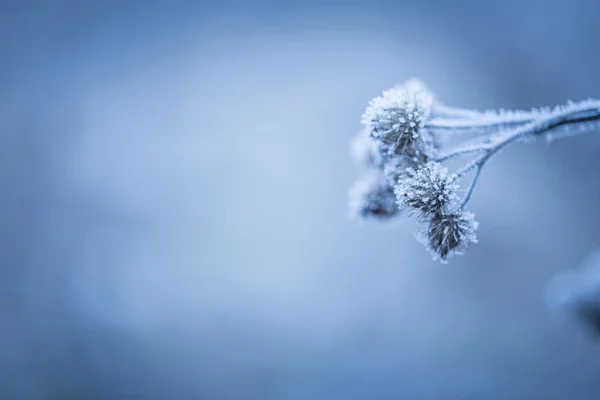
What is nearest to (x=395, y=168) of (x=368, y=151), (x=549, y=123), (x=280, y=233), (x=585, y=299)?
(x=368, y=151)

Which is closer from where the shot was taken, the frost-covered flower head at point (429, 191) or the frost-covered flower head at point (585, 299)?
the frost-covered flower head at point (429, 191)

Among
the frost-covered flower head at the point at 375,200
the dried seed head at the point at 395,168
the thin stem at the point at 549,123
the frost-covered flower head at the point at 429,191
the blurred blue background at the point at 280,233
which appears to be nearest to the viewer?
the thin stem at the point at 549,123

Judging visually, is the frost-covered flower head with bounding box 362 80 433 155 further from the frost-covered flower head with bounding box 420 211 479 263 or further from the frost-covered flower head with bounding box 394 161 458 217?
the frost-covered flower head with bounding box 420 211 479 263

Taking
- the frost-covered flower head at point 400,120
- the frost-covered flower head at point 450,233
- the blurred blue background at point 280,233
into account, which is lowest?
the frost-covered flower head at point 450,233

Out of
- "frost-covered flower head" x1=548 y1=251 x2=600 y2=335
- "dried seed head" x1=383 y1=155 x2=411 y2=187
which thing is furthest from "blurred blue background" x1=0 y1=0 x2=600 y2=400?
"dried seed head" x1=383 y1=155 x2=411 y2=187

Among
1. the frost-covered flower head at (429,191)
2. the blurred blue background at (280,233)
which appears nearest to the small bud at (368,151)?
the frost-covered flower head at (429,191)

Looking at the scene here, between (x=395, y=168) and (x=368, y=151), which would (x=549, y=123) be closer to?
(x=395, y=168)

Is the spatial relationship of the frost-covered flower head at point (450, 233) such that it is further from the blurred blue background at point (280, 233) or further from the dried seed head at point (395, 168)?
the blurred blue background at point (280, 233)

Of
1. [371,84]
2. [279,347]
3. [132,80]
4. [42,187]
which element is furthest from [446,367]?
[132,80]
